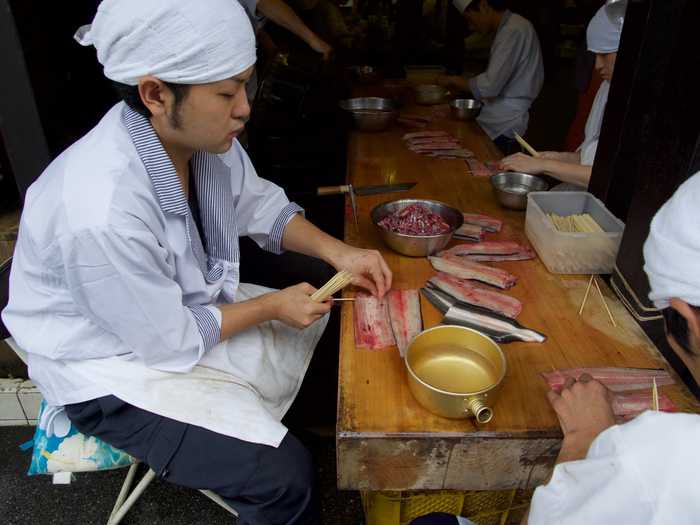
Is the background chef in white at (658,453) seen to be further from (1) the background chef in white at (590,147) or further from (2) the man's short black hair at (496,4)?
(2) the man's short black hair at (496,4)

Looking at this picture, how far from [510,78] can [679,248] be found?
5.28 metres

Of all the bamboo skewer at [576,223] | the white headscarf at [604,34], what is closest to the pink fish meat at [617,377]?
the bamboo skewer at [576,223]

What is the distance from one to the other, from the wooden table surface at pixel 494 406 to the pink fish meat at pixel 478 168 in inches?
49.2

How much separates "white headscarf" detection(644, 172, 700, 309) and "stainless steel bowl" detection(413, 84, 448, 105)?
4480 mm

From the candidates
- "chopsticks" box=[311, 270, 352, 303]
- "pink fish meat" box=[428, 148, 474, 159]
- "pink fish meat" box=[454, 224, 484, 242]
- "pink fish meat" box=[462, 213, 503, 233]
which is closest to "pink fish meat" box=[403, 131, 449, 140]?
"pink fish meat" box=[428, 148, 474, 159]

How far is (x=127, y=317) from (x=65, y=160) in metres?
0.64

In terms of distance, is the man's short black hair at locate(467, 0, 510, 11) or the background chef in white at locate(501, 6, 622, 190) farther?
the man's short black hair at locate(467, 0, 510, 11)

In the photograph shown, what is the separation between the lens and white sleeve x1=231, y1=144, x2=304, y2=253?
8.93 ft

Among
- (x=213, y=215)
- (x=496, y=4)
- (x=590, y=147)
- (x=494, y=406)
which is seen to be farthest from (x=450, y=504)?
(x=496, y=4)

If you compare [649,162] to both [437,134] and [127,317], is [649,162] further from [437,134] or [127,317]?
[437,134]

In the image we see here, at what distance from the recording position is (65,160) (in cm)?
194

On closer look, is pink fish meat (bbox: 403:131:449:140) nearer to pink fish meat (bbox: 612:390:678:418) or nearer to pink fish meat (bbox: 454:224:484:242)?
pink fish meat (bbox: 454:224:484:242)

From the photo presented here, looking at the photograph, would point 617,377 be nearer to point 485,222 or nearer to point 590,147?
point 485,222

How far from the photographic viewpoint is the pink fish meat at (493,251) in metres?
2.58
